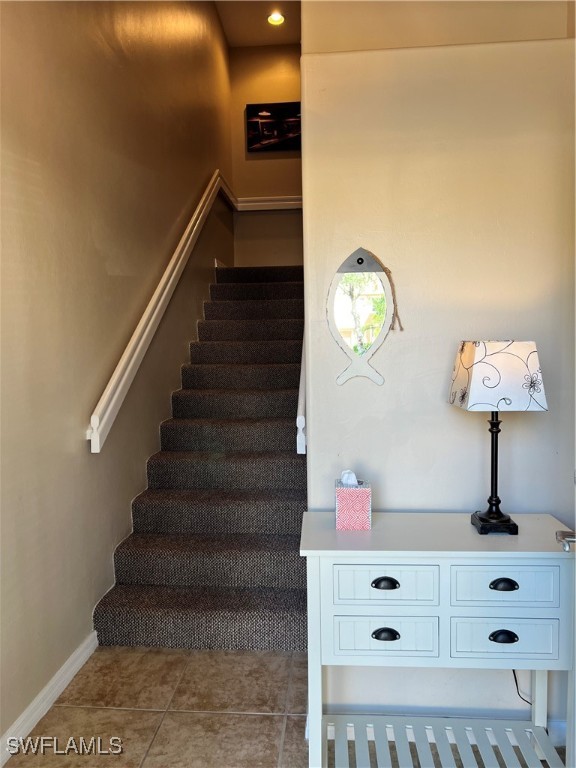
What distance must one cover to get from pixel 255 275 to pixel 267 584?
2755 mm

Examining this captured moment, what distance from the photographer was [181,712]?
172 centimetres

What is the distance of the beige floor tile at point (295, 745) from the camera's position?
1.51 metres

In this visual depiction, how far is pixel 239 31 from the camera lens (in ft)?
15.9

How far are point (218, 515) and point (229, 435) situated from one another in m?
0.53

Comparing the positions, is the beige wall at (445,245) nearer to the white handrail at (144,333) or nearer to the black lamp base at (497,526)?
the black lamp base at (497,526)

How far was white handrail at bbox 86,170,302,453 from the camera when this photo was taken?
205cm

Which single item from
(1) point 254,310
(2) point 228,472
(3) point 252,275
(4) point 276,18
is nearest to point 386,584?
(2) point 228,472

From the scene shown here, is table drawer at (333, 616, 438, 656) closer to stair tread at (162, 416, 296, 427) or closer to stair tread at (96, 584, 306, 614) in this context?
stair tread at (96, 584, 306, 614)

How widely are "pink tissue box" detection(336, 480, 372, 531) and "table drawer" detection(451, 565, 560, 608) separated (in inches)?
11.0

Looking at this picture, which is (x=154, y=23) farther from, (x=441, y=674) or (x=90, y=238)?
(x=441, y=674)

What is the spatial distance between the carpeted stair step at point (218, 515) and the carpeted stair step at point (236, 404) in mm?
680

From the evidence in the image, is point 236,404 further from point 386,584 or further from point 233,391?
point 386,584

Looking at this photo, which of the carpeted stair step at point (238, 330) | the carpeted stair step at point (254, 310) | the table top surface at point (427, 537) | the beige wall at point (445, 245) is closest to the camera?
the table top surface at point (427, 537)

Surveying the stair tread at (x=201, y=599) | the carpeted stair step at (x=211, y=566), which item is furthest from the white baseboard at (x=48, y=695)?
the carpeted stair step at (x=211, y=566)
